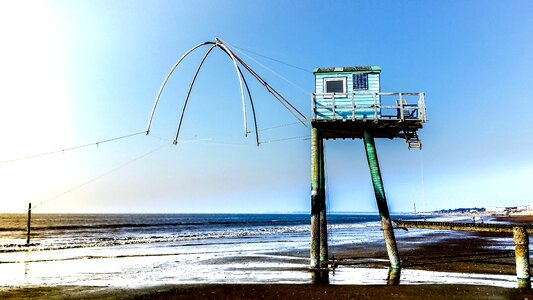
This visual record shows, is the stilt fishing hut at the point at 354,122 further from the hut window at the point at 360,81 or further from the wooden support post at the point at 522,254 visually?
the wooden support post at the point at 522,254

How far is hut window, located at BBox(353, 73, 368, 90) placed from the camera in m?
19.1

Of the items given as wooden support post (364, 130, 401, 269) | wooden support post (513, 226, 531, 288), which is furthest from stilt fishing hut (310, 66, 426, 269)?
wooden support post (513, 226, 531, 288)

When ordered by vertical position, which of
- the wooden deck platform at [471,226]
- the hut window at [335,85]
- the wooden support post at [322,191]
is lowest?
the wooden deck platform at [471,226]

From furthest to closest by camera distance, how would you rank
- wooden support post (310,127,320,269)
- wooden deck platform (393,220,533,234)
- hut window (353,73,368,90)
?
1. hut window (353,73,368,90)
2. wooden support post (310,127,320,269)
3. wooden deck platform (393,220,533,234)

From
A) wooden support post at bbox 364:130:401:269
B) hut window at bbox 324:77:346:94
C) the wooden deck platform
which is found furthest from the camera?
hut window at bbox 324:77:346:94

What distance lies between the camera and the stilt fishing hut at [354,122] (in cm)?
1778

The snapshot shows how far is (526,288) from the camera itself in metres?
13.9

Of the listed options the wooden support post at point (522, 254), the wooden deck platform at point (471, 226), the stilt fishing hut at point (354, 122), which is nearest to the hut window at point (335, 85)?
the stilt fishing hut at point (354, 122)

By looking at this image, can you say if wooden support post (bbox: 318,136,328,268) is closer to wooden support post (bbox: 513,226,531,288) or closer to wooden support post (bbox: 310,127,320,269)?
wooden support post (bbox: 310,127,320,269)

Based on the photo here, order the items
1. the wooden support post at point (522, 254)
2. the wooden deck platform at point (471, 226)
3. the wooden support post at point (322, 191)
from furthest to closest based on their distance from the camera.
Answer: the wooden support post at point (322, 191) < the wooden deck platform at point (471, 226) < the wooden support post at point (522, 254)

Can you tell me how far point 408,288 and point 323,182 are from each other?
6.48 metres

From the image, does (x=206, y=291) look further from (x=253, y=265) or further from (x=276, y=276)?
(x=253, y=265)

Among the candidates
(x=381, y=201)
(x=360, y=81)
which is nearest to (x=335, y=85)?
(x=360, y=81)

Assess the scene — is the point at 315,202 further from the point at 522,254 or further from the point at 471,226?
the point at 522,254
